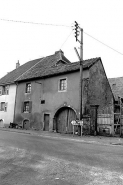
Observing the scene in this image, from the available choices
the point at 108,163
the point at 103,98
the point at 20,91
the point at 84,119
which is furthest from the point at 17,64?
the point at 108,163

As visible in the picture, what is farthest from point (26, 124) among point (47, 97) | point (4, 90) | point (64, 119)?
point (4, 90)

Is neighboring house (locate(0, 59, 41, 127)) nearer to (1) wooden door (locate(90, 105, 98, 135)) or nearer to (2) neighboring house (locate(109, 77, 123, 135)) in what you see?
(1) wooden door (locate(90, 105, 98, 135))

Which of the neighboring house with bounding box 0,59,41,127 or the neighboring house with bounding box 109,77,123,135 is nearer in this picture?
the neighboring house with bounding box 109,77,123,135

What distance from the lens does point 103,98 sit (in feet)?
71.8

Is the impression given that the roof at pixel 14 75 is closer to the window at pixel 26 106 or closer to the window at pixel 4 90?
the window at pixel 4 90

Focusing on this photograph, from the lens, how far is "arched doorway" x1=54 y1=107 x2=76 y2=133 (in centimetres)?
1961

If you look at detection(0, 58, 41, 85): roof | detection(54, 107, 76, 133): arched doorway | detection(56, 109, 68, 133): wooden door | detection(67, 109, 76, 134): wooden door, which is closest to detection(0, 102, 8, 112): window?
detection(0, 58, 41, 85): roof

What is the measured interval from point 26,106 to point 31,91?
2.30 meters

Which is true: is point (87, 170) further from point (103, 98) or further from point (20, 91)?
point (20, 91)

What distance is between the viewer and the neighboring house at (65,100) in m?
17.4

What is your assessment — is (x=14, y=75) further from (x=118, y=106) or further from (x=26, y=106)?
(x=118, y=106)

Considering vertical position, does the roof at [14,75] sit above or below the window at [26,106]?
above

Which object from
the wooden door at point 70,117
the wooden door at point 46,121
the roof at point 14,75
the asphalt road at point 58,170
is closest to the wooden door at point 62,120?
the wooden door at point 70,117

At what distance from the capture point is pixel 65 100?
20.0 metres
